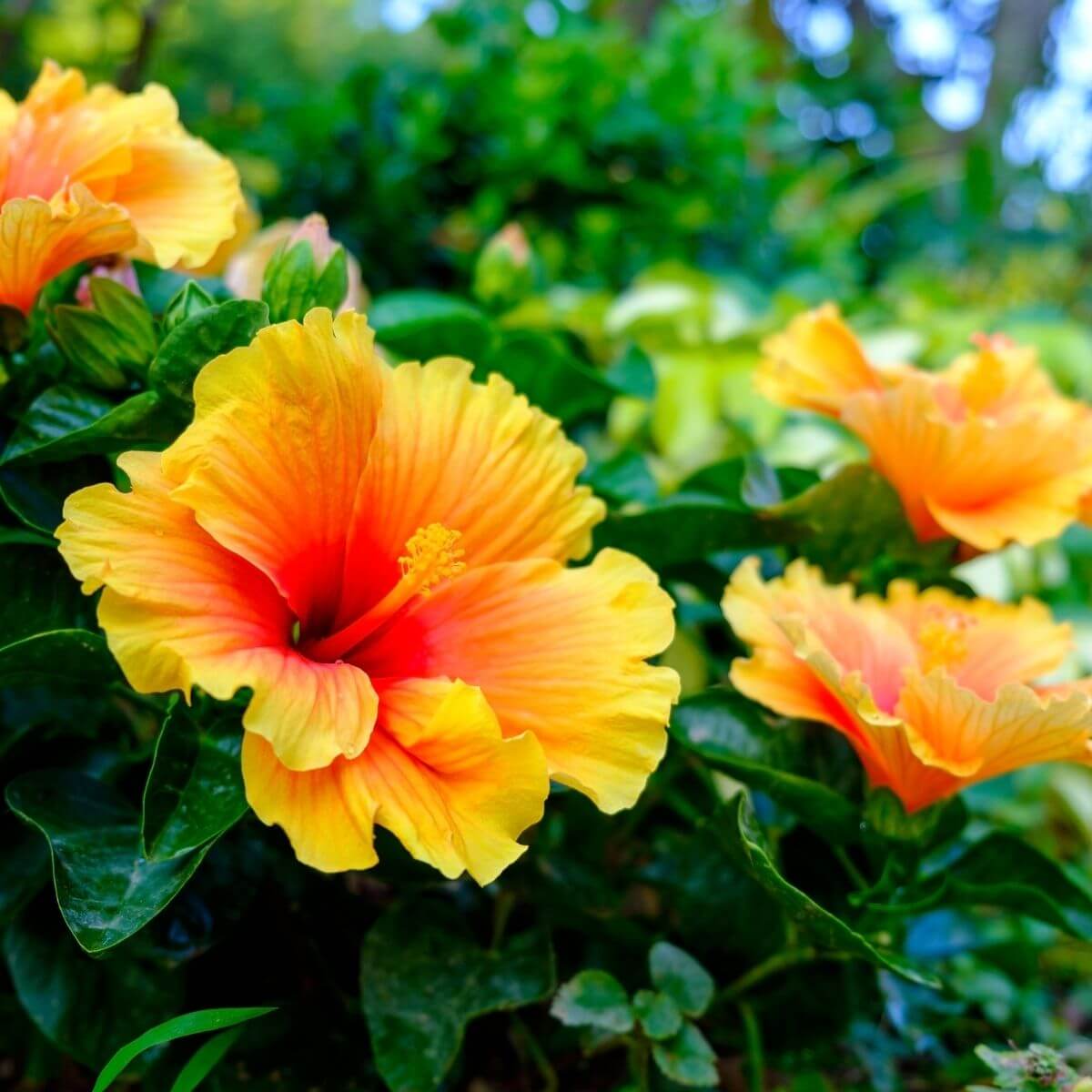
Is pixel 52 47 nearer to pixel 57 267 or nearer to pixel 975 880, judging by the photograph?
pixel 57 267

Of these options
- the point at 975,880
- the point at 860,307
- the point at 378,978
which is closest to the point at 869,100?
the point at 860,307

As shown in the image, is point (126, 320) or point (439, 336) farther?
point (439, 336)

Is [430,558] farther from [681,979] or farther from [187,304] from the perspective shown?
[681,979]

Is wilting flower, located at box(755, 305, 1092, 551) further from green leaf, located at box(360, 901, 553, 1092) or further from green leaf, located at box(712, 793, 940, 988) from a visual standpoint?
green leaf, located at box(360, 901, 553, 1092)

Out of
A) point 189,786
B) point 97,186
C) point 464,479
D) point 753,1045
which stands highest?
point 97,186

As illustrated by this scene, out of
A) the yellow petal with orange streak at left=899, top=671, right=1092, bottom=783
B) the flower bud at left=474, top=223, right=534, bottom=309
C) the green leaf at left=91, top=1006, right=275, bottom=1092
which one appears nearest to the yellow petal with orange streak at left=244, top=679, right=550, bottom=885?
the green leaf at left=91, top=1006, right=275, bottom=1092

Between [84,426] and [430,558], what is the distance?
19 cm

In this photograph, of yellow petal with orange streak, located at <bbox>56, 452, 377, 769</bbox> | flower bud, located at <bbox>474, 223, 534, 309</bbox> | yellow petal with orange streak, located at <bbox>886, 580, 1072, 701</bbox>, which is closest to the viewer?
yellow petal with orange streak, located at <bbox>56, 452, 377, 769</bbox>

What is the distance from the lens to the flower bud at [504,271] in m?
1.07

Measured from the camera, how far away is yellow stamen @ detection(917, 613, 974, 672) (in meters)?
0.64

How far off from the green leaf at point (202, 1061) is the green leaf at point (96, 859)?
8cm

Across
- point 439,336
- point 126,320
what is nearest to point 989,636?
point 439,336

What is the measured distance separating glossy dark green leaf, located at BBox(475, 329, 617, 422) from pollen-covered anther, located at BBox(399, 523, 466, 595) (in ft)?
0.85

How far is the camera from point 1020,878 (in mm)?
712
